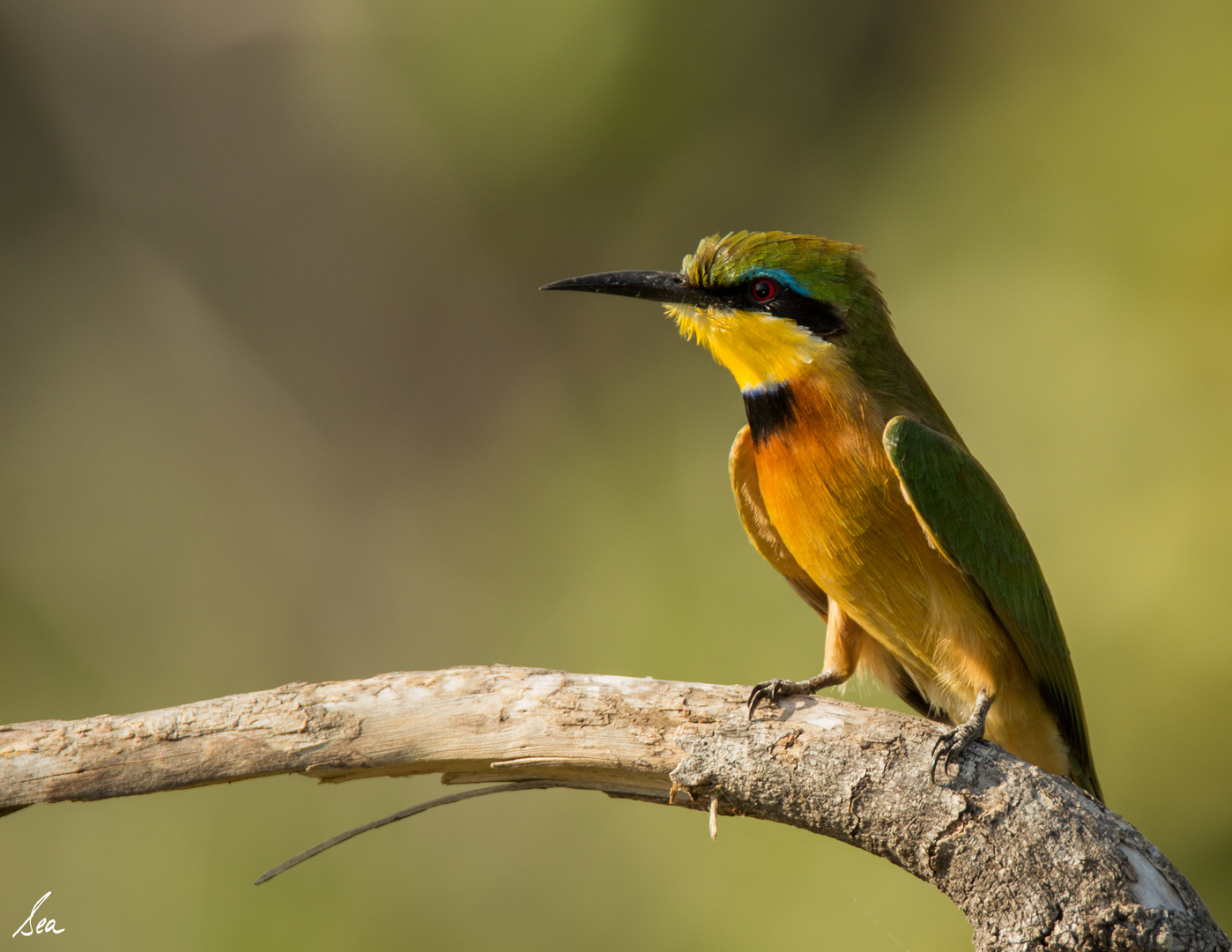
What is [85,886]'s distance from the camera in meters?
4.07

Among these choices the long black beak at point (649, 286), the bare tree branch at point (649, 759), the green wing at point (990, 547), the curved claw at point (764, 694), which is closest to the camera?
the bare tree branch at point (649, 759)

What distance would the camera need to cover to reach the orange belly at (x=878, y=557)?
6.14 feet

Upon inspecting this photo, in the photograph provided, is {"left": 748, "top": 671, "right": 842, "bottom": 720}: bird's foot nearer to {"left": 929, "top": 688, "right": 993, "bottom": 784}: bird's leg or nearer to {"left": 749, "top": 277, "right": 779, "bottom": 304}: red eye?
{"left": 929, "top": 688, "right": 993, "bottom": 784}: bird's leg

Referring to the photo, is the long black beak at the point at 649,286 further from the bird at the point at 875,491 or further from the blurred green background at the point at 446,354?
the blurred green background at the point at 446,354

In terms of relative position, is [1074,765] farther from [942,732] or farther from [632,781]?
[632,781]

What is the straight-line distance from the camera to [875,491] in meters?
1.86

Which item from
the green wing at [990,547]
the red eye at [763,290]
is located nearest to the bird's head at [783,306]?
the red eye at [763,290]

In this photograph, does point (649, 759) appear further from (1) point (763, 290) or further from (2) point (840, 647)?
(1) point (763, 290)

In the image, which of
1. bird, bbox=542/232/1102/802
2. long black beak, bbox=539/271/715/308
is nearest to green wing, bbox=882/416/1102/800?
bird, bbox=542/232/1102/802

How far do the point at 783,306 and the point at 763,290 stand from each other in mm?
55

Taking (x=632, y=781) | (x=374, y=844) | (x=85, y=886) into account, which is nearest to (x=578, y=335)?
(x=374, y=844)

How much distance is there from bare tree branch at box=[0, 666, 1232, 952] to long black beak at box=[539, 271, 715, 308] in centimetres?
81

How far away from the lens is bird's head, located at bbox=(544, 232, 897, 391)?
1.95 metres

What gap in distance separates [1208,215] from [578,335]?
280 cm
